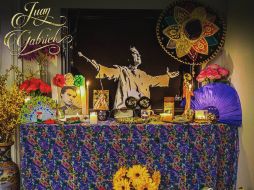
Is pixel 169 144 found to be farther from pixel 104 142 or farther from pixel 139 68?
pixel 139 68

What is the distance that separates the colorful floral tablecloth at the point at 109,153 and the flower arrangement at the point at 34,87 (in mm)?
378

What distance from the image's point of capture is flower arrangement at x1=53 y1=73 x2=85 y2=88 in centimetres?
328

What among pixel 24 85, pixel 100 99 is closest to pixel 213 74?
pixel 100 99

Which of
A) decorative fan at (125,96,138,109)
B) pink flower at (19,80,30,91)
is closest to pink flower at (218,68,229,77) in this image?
decorative fan at (125,96,138,109)

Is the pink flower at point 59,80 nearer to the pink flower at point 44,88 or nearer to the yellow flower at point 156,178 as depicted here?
the pink flower at point 44,88

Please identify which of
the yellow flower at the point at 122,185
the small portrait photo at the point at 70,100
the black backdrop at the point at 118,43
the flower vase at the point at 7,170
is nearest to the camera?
the yellow flower at the point at 122,185

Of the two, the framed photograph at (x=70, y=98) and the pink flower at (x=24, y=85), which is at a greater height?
the pink flower at (x=24, y=85)

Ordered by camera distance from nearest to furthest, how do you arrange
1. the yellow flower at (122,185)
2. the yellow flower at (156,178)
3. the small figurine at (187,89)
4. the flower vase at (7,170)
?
the yellow flower at (122,185)
the yellow flower at (156,178)
the flower vase at (7,170)
the small figurine at (187,89)

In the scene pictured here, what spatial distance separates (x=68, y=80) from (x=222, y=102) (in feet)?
4.96

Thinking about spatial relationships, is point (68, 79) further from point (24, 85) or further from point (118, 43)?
point (118, 43)

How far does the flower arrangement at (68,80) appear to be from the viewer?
10.8ft

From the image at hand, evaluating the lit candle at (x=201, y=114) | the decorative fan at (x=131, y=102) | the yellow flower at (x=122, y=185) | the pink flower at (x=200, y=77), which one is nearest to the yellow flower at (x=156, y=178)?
the yellow flower at (x=122, y=185)

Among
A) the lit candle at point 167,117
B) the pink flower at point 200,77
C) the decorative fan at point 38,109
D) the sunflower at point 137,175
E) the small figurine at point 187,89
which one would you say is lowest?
the sunflower at point 137,175

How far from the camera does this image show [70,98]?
3.31 metres
